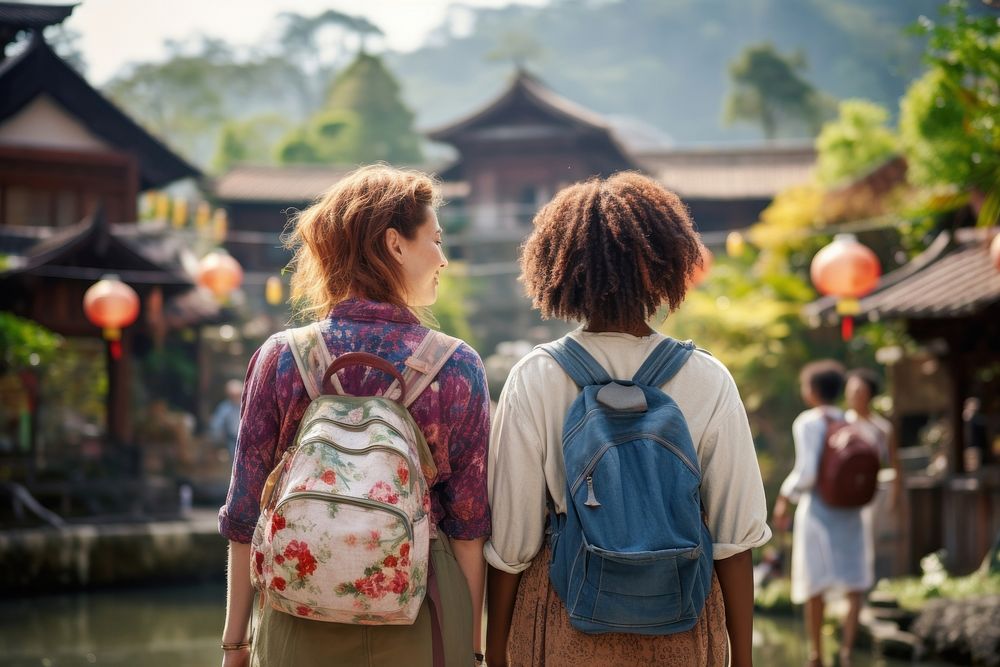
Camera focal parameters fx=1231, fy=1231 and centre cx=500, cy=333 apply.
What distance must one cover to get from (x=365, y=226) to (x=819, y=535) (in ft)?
15.9

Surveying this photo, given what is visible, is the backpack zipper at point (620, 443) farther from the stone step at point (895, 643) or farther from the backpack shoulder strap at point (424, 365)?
the stone step at point (895, 643)

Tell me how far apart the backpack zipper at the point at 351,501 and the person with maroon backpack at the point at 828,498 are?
459cm

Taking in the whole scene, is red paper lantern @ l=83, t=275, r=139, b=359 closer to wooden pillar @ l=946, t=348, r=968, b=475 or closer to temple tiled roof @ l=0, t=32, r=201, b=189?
temple tiled roof @ l=0, t=32, r=201, b=189

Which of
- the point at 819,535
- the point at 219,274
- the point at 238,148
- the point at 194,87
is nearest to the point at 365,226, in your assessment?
the point at 819,535

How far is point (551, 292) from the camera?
2.74 m

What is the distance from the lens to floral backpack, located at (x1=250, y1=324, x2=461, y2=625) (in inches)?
91.6

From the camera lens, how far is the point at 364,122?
4538cm

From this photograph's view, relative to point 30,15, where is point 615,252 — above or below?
below

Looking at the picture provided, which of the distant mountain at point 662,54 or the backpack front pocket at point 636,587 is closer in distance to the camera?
A: the backpack front pocket at point 636,587

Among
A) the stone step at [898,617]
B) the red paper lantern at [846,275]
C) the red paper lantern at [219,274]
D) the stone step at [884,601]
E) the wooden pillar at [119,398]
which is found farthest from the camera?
the wooden pillar at [119,398]

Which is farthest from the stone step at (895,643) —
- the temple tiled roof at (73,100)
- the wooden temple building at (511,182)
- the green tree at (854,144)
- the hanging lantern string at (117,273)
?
the wooden temple building at (511,182)

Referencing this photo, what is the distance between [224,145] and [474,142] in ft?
43.6

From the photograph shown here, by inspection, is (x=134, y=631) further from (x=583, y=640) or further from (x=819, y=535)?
(x=583, y=640)

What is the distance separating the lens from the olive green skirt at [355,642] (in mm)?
2441
